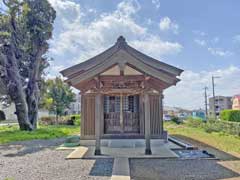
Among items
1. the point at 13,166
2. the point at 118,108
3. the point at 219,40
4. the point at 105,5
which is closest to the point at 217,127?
the point at 219,40

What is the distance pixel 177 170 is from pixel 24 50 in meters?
18.5

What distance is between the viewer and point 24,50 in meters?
21.6

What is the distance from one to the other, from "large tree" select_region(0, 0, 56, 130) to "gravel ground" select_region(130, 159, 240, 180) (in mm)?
15405

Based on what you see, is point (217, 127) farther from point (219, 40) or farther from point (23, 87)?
point (23, 87)

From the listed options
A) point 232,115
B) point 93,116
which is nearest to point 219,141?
point 93,116

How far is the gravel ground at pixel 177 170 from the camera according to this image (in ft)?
19.9

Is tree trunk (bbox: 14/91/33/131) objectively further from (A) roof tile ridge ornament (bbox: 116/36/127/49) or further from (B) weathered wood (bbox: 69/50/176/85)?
(B) weathered wood (bbox: 69/50/176/85)

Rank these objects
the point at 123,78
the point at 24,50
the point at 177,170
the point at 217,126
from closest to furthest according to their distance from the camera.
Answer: the point at 177,170 < the point at 123,78 < the point at 217,126 < the point at 24,50

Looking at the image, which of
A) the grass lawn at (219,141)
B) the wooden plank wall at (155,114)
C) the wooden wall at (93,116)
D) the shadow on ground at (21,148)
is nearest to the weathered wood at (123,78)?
the wooden wall at (93,116)

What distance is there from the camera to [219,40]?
15.1 metres

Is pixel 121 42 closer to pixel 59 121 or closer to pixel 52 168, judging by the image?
Answer: pixel 52 168

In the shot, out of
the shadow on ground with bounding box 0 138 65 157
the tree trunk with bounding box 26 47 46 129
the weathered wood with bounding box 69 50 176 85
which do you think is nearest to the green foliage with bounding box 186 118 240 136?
the weathered wood with bounding box 69 50 176 85

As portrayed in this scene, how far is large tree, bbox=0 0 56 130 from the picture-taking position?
792 inches

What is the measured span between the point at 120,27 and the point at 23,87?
11.4 meters
